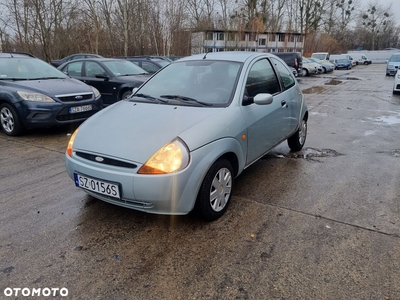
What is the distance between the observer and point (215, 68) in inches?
150

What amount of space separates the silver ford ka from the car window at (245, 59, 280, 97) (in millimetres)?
16

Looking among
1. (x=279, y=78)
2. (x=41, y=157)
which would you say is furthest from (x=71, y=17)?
(x=279, y=78)

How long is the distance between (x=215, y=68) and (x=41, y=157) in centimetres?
317

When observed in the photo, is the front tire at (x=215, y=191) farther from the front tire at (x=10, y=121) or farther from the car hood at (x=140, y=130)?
the front tire at (x=10, y=121)

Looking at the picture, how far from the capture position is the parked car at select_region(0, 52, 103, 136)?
5746 millimetres

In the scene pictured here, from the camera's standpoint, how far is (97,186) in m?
2.77

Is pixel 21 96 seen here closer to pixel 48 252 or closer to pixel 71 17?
pixel 48 252

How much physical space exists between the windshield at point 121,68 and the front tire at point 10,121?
10.5 feet

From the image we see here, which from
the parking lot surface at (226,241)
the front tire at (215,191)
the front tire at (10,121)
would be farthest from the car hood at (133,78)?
the front tire at (215,191)

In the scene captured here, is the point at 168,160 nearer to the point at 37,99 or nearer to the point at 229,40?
the point at 37,99

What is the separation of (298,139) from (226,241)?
9.97ft

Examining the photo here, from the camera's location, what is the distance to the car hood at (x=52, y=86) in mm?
5895

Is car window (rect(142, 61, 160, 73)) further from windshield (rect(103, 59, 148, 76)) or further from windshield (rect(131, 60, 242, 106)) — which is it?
windshield (rect(131, 60, 242, 106))

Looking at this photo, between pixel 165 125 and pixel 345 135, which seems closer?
pixel 165 125
